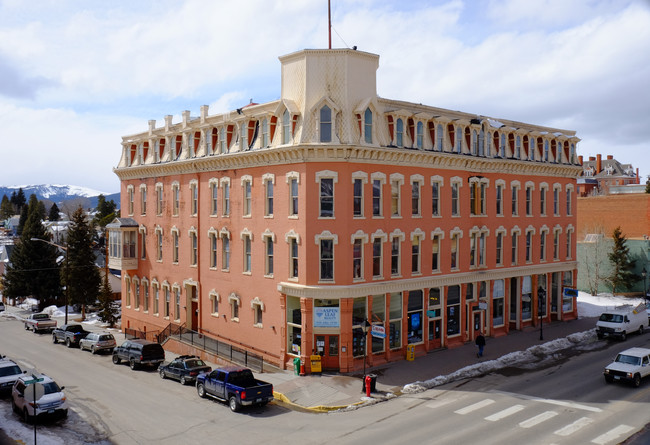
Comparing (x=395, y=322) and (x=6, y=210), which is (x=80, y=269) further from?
(x=6, y=210)

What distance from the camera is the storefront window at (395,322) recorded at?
33406 mm

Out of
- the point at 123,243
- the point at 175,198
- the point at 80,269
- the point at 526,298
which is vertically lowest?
the point at 526,298

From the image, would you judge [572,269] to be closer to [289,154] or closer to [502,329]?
[502,329]

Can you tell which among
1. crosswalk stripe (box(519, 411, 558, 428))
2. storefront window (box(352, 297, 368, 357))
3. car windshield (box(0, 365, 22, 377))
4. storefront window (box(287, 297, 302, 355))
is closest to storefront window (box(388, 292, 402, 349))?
storefront window (box(352, 297, 368, 357))

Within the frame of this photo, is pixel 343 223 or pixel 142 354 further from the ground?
pixel 343 223

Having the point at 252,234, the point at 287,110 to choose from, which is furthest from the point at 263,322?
the point at 287,110

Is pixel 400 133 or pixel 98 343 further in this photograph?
pixel 98 343

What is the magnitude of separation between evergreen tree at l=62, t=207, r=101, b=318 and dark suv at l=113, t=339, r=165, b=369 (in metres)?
25.0

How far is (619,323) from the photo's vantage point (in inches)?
1565

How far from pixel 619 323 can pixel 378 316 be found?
774 inches

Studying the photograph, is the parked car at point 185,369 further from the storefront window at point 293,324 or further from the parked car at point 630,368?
the parked car at point 630,368

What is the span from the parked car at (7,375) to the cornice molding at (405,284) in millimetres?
14557

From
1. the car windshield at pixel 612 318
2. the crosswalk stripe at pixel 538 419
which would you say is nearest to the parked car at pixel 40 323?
the crosswalk stripe at pixel 538 419

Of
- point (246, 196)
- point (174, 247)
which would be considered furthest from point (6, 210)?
point (246, 196)
